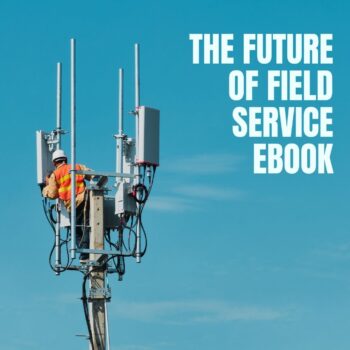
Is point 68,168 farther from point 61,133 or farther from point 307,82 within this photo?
→ point 307,82

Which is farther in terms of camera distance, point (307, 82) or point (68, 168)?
point (307, 82)

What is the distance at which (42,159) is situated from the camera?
134 ft

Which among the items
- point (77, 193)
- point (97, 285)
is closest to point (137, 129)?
point (77, 193)

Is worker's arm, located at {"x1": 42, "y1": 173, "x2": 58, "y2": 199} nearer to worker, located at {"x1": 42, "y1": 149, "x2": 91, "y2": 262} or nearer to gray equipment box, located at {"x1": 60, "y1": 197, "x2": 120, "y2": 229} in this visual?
worker, located at {"x1": 42, "y1": 149, "x2": 91, "y2": 262}

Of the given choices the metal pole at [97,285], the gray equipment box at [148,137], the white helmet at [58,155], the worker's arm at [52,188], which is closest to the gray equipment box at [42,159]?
the white helmet at [58,155]

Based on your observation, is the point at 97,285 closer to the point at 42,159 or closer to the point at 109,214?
the point at 109,214

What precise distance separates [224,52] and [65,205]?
1137 centimetres

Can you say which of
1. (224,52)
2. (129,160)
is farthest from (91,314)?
(224,52)

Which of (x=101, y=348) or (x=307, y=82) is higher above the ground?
(x=307, y=82)

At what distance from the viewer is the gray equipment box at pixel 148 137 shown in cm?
3941

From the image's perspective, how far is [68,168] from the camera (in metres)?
39.9

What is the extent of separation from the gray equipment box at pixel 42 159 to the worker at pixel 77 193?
1.53ft

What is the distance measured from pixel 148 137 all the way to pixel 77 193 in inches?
75.5

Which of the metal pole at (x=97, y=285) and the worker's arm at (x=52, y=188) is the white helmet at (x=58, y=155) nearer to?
the worker's arm at (x=52, y=188)
